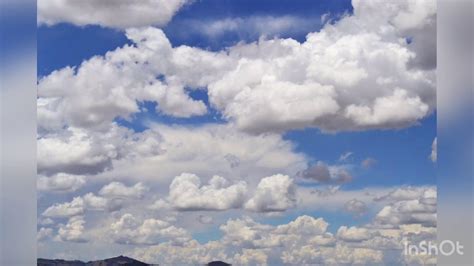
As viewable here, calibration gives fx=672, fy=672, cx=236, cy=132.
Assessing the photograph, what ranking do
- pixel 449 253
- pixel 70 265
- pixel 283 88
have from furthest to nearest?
pixel 70 265 < pixel 283 88 < pixel 449 253

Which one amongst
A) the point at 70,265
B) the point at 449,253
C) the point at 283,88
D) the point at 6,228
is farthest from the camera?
the point at 70,265

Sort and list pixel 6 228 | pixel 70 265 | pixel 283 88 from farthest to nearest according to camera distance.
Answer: pixel 70 265 → pixel 283 88 → pixel 6 228

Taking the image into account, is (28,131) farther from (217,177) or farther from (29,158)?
(217,177)

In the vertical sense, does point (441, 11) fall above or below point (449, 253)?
above

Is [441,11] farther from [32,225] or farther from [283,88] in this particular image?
[32,225]

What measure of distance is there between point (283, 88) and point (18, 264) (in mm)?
4370

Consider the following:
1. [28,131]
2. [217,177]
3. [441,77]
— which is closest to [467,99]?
[441,77]

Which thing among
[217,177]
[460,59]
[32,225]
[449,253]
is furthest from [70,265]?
[460,59]

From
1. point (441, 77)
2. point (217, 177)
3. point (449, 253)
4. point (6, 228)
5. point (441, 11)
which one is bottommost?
point (449, 253)

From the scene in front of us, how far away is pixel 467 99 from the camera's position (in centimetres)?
776

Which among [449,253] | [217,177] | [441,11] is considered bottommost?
[449,253]

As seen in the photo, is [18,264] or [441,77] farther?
[18,264]

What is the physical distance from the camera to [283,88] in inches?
385

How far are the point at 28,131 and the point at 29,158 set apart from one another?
1.18 ft
